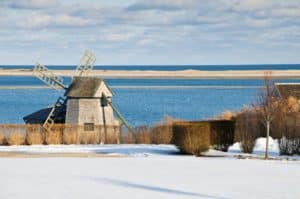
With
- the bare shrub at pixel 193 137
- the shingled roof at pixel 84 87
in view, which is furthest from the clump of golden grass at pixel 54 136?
the bare shrub at pixel 193 137

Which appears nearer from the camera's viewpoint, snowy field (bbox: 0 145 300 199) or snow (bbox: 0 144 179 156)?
snowy field (bbox: 0 145 300 199)

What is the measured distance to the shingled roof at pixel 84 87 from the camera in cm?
4847

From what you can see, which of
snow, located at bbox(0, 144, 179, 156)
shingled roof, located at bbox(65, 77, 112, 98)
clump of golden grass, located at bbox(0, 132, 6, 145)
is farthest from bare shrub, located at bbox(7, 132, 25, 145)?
shingled roof, located at bbox(65, 77, 112, 98)

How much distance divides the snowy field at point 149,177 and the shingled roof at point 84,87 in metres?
15.3

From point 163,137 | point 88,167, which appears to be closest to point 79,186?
point 88,167

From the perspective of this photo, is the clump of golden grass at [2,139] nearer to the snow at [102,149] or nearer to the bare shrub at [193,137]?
the snow at [102,149]

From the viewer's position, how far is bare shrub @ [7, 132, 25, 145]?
38.7 metres

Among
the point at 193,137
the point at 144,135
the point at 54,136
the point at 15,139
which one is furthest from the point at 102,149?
the point at 15,139

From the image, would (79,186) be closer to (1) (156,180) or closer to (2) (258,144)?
(1) (156,180)

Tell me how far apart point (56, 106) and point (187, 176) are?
88.0 ft

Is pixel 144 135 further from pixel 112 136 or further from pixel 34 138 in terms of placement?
pixel 34 138

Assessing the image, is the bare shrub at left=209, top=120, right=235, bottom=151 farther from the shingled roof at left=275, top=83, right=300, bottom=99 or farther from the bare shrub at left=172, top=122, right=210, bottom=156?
the shingled roof at left=275, top=83, right=300, bottom=99

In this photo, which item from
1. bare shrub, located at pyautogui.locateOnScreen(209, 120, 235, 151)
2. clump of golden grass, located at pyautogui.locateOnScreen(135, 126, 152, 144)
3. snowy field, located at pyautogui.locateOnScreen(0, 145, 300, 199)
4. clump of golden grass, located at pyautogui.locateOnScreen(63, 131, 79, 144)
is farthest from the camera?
clump of golden grass, located at pyautogui.locateOnScreen(63, 131, 79, 144)

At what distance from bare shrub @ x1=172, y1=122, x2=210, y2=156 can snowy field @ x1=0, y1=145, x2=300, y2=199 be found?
702 millimetres
